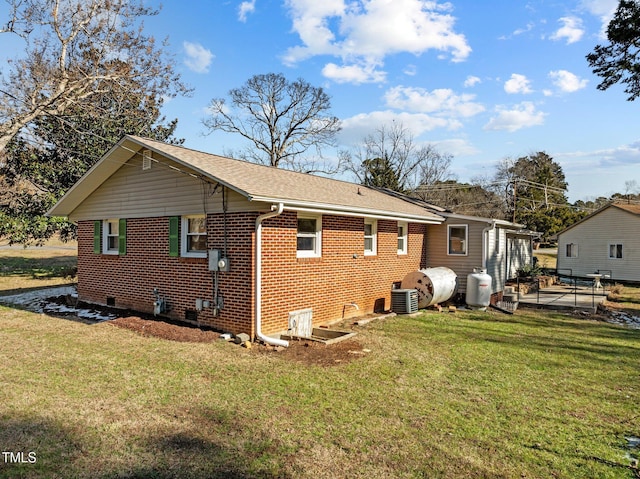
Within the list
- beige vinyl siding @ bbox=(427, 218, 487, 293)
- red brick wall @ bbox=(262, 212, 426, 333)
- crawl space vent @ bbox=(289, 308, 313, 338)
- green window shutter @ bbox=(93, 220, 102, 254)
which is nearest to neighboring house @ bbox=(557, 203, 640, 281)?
beige vinyl siding @ bbox=(427, 218, 487, 293)

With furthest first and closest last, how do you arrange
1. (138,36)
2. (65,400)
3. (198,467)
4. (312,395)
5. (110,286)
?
1. (138,36)
2. (110,286)
3. (312,395)
4. (65,400)
5. (198,467)

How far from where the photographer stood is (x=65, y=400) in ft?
17.0

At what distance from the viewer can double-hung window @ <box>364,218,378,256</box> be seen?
1199 cm

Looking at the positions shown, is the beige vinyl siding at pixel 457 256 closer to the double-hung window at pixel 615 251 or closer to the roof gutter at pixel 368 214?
the roof gutter at pixel 368 214

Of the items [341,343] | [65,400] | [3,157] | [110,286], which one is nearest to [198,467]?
[65,400]

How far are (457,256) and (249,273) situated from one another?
9.05 meters

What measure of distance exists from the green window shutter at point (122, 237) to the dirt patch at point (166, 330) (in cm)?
231

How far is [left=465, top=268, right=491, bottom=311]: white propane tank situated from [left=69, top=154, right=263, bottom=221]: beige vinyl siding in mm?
8199

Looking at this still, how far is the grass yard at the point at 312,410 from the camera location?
3.87 metres

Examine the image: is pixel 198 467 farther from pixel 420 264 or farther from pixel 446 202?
pixel 446 202

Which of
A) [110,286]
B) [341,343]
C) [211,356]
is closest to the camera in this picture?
[211,356]

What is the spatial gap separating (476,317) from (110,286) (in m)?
10.8

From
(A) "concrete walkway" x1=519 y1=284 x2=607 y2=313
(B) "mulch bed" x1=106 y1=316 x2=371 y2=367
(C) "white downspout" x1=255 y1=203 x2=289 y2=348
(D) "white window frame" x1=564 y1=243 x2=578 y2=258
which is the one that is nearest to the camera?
(B) "mulch bed" x1=106 y1=316 x2=371 y2=367

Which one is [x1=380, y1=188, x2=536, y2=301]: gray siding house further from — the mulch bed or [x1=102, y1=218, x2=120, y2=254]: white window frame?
[x1=102, y1=218, x2=120, y2=254]: white window frame
